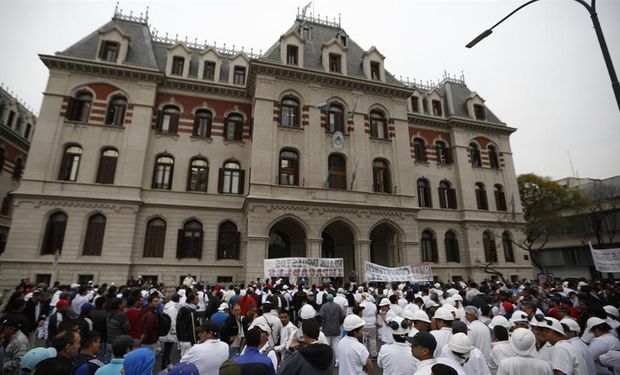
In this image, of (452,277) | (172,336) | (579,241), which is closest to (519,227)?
(452,277)

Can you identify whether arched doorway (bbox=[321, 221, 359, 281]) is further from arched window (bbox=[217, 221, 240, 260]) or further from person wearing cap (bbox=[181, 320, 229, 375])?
person wearing cap (bbox=[181, 320, 229, 375])

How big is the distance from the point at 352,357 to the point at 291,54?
81.2ft

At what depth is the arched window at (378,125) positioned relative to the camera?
26392mm

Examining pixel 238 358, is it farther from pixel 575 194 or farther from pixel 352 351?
pixel 575 194

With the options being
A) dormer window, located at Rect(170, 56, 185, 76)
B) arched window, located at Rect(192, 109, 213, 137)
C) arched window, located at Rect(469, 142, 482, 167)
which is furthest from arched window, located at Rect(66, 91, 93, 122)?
arched window, located at Rect(469, 142, 482, 167)

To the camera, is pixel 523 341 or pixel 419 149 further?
pixel 419 149

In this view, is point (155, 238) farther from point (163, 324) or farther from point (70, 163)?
point (163, 324)

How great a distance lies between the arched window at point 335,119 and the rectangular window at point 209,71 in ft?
33.2

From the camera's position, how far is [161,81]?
24.4 m

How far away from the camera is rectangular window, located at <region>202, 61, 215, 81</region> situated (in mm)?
26250

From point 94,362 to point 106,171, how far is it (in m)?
21.5

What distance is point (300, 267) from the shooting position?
1706cm

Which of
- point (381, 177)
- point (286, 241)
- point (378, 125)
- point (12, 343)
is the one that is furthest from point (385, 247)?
point (12, 343)

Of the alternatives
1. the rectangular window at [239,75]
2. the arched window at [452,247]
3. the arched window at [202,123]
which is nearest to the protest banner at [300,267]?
the arched window at [202,123]
